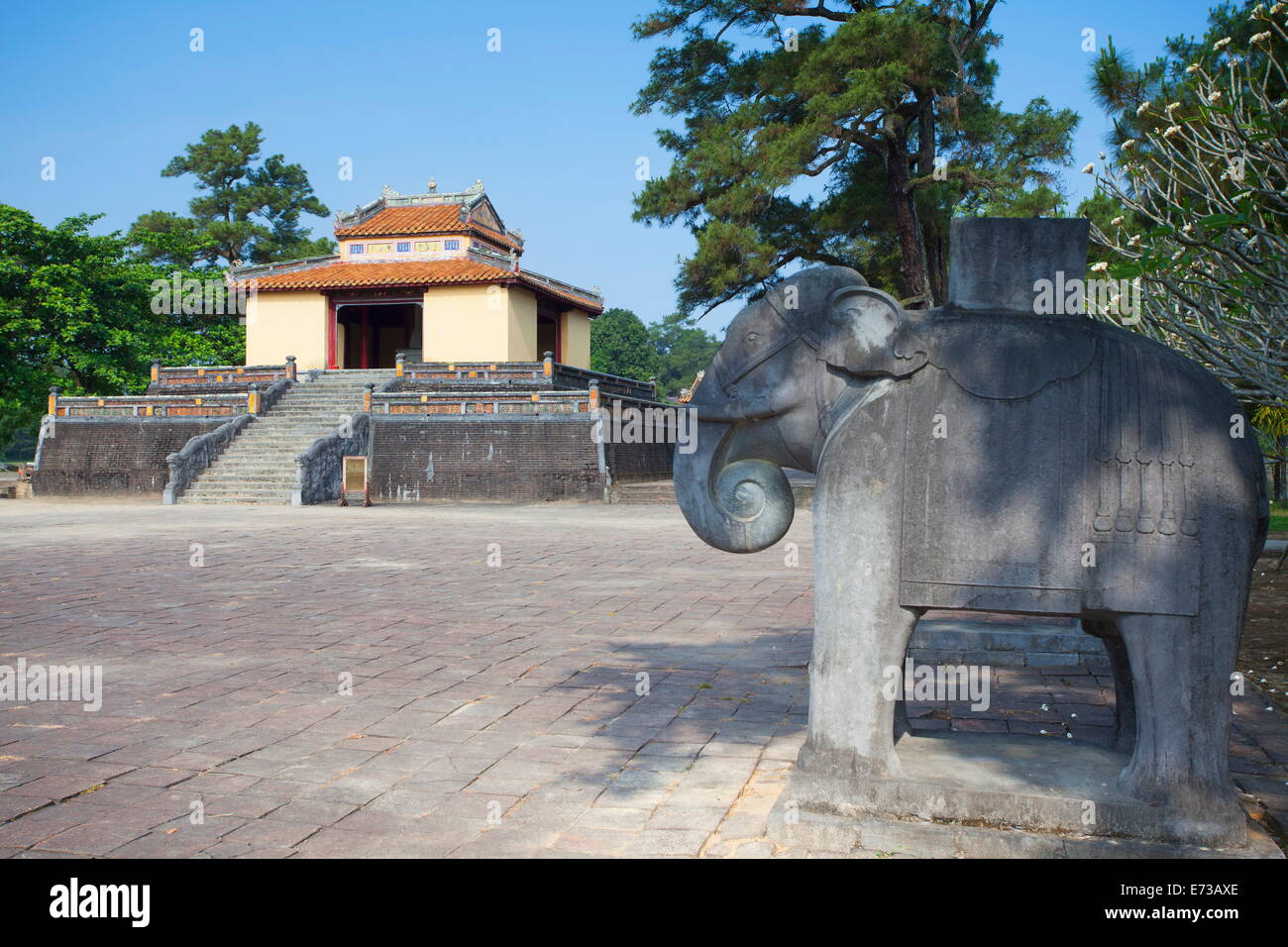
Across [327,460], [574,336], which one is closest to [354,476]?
[327,460]

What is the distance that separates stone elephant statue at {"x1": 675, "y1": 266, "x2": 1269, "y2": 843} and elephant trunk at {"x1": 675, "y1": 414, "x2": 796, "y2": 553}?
0.31 meters

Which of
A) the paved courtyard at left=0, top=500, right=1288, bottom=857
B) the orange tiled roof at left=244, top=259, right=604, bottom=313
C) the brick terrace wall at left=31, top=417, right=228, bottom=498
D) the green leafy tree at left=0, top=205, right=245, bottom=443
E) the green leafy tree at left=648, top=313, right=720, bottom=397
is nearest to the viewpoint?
the paved courtyard at left=0, top=500, right=1288, bottom=857

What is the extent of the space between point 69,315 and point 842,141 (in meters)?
21.9

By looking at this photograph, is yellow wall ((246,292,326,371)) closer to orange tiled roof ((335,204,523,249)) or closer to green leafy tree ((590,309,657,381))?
orange tiled roof ((335,204,523,249))

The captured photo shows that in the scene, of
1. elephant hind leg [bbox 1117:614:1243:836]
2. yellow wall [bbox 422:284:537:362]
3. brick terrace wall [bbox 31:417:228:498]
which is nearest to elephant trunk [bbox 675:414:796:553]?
elephant hind leg [bbox 1117:614:1243:836]

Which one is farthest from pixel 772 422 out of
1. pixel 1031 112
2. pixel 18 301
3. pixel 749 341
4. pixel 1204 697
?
pixel 18 301

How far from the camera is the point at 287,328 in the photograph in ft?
99.6

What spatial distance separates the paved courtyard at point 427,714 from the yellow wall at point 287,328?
21.5 metres

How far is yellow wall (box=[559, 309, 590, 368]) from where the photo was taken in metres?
32.9

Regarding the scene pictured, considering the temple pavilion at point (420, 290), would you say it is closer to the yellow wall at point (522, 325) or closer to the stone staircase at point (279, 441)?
the yellow wall at point (522, 325)

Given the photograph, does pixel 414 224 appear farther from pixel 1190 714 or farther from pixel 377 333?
pixel 1190 714

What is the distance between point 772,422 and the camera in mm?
3336

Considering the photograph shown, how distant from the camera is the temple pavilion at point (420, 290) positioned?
2886 centimetres

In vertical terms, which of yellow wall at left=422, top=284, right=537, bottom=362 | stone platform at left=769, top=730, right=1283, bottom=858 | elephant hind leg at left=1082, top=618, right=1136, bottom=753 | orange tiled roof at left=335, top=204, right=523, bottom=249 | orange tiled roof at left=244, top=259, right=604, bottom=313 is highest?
orange tiled roof at left=335, top=204, right=523, bottom=249
